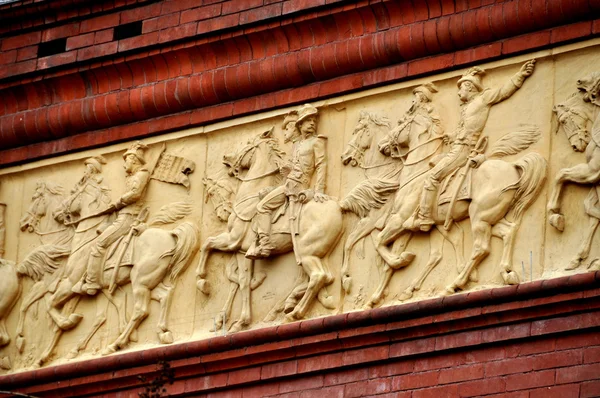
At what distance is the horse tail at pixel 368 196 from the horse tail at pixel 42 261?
3.33 m

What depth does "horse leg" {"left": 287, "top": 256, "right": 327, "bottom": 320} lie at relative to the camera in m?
20.5

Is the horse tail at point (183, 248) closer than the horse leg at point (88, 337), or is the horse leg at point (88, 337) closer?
the horse tail at point (183, 248)

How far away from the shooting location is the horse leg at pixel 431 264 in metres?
20.0

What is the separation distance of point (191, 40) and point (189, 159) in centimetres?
121

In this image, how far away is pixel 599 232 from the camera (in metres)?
19.2

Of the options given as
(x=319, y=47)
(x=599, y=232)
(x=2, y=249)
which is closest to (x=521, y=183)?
(x=599, y=232)

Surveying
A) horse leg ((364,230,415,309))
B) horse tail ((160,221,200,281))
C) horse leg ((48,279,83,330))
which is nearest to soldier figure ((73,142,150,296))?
horse leg ((48,279,83,330))

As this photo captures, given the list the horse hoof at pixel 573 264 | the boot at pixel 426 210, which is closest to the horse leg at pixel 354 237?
the boot at pixel 426 210

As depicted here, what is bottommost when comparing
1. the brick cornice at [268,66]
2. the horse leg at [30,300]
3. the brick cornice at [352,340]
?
the brick cornice at [352,340]

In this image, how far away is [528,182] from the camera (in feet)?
64.4

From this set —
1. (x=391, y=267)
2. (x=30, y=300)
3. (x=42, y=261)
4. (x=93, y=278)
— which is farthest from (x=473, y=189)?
(x=30, y=300)

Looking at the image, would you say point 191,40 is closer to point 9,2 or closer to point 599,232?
point 9,2

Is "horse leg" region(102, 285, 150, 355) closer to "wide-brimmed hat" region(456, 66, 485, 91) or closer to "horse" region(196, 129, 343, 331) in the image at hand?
"horse" region(196, 129, 343, 331)

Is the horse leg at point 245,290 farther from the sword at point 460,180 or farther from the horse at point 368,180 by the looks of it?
the sword at point 460,180
